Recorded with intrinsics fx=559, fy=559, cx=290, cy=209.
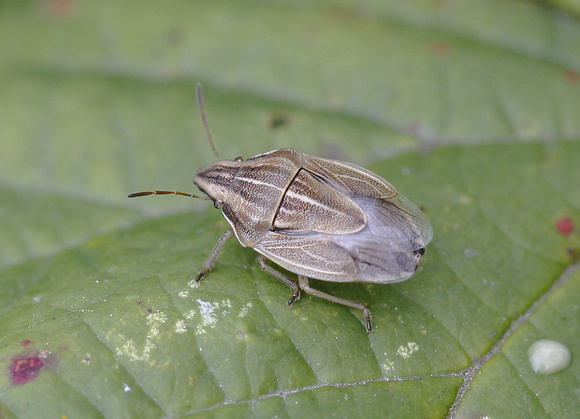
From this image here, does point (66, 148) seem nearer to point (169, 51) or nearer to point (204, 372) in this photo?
point (169, 51)

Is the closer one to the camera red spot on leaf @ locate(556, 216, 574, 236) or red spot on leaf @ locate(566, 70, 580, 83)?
red spot on leaf @ locate(556, 216, 574, 236)

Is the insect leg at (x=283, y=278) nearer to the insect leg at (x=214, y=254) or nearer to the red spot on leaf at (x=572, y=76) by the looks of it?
the insect leg at (x=214, y=254)

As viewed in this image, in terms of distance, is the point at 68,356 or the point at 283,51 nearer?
the point at 68,356

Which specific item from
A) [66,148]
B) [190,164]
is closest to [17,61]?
[66,148]

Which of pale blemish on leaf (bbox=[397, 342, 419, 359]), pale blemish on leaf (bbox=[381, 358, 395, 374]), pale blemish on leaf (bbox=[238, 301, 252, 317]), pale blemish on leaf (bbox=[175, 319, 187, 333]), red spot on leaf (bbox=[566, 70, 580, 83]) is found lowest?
pale blemish on leaf (bbox=[381, 358, 395, 374])

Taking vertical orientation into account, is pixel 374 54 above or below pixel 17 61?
above

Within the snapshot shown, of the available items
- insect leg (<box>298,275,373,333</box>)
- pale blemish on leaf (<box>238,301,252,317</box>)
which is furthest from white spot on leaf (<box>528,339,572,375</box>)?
pale blemish on leaf (<box>238,301,252,317</box>)

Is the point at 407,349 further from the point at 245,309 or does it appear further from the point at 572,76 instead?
the point at 572,76

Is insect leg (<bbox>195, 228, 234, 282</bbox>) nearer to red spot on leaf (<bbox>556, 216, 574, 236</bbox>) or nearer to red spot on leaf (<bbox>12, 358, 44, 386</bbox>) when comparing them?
red spot on leaf (<bbox>12, 358, 44, 386</bbox>)
